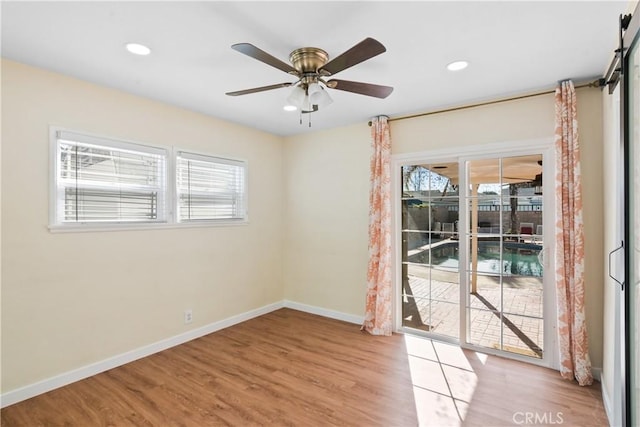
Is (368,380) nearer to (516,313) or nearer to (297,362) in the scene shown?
(297,362)

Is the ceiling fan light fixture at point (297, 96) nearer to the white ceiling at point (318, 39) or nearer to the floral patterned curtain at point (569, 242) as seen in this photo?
the white ceiling at point (318, 39)

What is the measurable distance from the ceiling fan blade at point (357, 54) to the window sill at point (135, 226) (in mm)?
2374

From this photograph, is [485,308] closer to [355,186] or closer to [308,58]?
[355,186]

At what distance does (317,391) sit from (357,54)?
98.3 inches

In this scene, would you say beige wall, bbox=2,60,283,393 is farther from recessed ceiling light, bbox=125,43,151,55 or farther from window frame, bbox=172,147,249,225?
recessed ceiling light, bbox=125,43,151,55

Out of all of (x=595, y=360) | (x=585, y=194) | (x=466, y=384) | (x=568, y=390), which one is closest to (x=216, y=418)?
(x=466, y=384)

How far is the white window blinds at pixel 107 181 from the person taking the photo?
2.66 m

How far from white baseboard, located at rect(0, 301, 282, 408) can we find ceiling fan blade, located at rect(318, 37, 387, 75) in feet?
10.3

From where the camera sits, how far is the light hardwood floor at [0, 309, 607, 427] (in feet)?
7.25

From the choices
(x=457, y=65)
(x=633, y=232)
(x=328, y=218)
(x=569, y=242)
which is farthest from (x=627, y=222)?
(x=328, y=218)

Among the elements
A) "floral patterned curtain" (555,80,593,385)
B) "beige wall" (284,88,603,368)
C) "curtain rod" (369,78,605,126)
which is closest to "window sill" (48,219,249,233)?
"beige wall" (284,88,603,368)

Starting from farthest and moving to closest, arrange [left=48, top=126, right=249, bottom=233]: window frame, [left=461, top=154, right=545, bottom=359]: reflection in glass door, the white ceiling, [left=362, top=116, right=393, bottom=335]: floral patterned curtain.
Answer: [left=362, top=116, right=393, bottom=335]: floral patterned curtain < [left=461, top=154, right=545, bottom=359]: reflection in glass door < [left=48, top=126, right=249, bottom=233]: window frame < the white ceiling

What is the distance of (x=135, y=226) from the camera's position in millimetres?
3080

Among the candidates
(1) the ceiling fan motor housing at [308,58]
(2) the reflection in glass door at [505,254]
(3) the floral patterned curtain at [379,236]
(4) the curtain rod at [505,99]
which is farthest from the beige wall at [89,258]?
(2) the reflection in glass door at [505,254]
